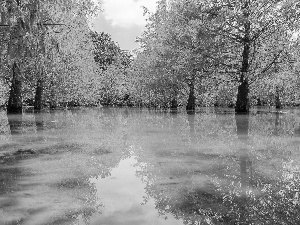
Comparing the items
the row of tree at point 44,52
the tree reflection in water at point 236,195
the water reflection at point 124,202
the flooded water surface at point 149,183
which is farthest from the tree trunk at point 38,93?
the tree reflection in water at point 236,195

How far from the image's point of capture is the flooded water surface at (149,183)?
4.37 metres

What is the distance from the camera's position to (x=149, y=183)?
598 cm

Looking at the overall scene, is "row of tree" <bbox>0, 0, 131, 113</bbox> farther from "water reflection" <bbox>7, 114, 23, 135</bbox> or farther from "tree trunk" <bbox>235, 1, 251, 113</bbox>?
"tree trunk" <bbox>235, 1, 251, 113</bbox>

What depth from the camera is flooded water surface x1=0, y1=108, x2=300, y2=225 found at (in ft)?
14.3

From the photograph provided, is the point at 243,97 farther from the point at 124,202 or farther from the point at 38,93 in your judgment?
the point at 124,202

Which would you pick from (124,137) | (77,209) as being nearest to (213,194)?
(77,209)

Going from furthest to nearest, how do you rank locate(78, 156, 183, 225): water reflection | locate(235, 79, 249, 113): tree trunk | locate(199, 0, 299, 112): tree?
locate(235, 79, 249, 113): tree trunk < locate(199, 0, 299, 112): tree < locate(78, 156, 183, 225): water reflection

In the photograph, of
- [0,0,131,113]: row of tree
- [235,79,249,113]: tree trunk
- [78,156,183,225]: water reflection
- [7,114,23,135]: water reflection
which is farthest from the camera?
[235,79,249,113]: tree trunk

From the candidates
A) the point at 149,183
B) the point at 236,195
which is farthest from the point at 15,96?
the point at 236,195

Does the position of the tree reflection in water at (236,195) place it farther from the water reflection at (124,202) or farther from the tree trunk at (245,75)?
the tree trunk at (245,75)

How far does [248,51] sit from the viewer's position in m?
27.3

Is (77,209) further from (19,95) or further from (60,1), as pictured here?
(19,95)

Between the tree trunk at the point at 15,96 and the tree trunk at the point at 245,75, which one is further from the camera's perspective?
the tree trunk at the point at 15,96

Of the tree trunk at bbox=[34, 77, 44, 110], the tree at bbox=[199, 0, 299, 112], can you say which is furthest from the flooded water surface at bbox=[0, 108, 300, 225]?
the tree trunk at bbox=[34, 77, 44, 110]
